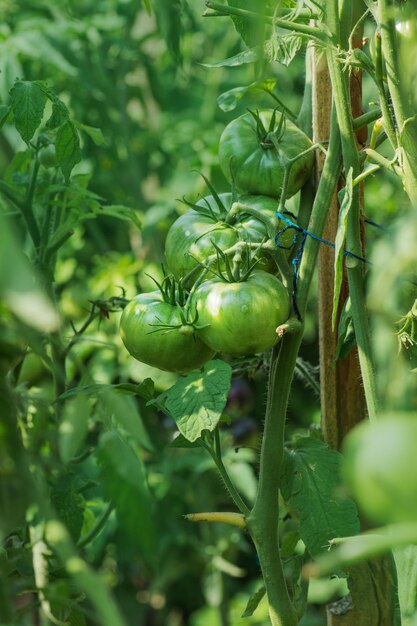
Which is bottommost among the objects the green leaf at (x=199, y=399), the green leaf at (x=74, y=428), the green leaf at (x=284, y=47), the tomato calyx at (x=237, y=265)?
the green leaf at (x=199, y=399)

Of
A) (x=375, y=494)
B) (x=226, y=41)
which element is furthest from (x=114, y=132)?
(x=375, y=494)

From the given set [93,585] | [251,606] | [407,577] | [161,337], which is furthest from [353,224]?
[93,585]

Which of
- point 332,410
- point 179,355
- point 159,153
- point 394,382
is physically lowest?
point 159,153

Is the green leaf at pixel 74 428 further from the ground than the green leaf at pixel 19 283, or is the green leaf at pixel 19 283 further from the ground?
the green leaf at pixel 19 283

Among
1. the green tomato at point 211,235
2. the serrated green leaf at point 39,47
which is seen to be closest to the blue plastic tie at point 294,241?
the green tomato at point 211,235

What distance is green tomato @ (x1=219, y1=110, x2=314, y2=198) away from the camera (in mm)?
872

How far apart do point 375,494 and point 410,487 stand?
1 centimetres

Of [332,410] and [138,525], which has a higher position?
[138,525]

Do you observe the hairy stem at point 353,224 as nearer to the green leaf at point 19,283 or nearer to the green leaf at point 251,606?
the green leaf at point 251,606

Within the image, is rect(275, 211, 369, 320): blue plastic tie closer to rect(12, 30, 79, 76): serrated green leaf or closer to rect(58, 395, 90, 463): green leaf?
rect(58, 395, 90, 463): green leaf

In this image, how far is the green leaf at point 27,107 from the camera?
824mm

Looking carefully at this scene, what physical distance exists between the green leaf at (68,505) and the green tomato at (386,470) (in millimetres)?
645

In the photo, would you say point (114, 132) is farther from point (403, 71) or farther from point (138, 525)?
point (138, 525)

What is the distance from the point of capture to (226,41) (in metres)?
2.47
